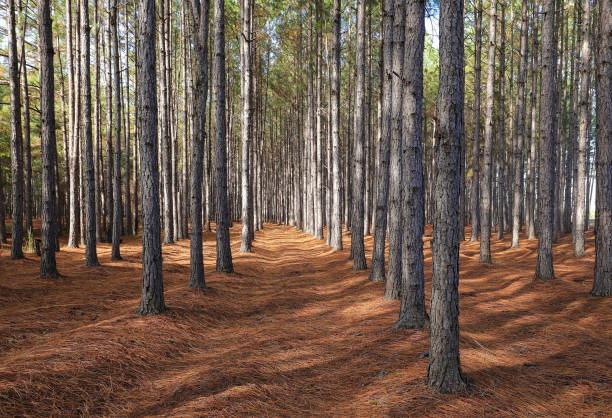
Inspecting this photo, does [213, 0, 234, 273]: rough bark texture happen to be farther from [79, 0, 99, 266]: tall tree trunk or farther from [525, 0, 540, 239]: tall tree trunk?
[525, 0, 540, 239]: tall tree trunk

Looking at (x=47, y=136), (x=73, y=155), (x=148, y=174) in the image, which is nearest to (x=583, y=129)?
Result: (x=148, y=174)

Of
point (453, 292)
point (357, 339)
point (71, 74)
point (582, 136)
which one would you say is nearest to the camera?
point (453, 292)

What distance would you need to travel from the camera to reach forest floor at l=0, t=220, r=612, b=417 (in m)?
3.55

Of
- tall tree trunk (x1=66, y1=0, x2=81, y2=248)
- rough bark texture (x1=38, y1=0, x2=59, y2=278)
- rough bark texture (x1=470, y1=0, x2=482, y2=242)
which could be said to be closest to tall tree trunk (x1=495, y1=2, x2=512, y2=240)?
rough bark texture (x1=470, y1=0, x2=482, y2=242)

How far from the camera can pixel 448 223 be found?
3707mm

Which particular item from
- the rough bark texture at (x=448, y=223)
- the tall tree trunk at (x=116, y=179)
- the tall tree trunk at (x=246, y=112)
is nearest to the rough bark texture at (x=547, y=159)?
the rough bark texture at (x=448, y=223)

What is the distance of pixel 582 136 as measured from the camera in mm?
12758

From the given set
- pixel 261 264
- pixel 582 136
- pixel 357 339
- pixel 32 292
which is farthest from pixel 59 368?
pixel 582 136

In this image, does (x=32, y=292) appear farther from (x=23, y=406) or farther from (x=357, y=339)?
(x=357, y=339)

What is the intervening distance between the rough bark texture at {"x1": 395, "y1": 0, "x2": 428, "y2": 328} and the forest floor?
0.45 meters

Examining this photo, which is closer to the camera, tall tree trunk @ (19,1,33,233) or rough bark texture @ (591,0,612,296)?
rough bark texture @ (591,0,612,296)

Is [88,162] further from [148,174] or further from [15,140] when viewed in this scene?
[148,174]

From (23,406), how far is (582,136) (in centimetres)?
1545

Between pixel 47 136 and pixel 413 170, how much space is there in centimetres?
875
